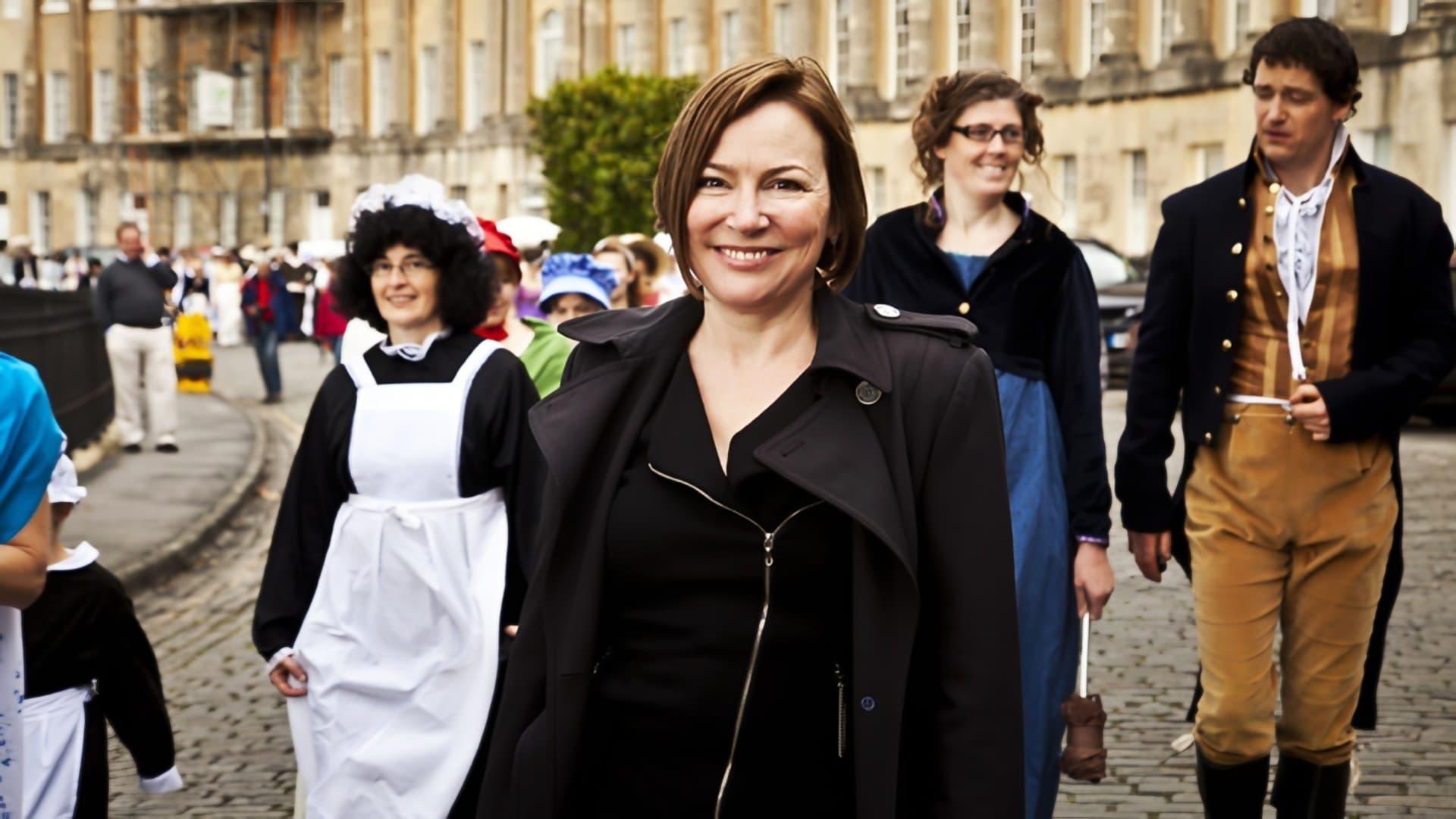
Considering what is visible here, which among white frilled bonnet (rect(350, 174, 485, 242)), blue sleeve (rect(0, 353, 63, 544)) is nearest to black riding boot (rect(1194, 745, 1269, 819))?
white frilled bonnet (rect(350, 174, 485, 242))

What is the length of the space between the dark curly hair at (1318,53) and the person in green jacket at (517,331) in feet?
7.19

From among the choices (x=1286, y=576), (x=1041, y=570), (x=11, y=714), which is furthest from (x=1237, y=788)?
(x=11, y=714)

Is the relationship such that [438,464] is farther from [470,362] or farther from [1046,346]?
[1046,346]

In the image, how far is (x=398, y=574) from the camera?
531 centimetres

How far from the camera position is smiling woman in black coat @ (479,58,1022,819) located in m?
2.89

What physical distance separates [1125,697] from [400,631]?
3.96 m

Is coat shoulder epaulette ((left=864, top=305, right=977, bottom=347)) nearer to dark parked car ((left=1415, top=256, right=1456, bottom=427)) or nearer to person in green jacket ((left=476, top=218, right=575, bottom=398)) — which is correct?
person in green jacket ((left=476, top=218, right=575, bottom=398))

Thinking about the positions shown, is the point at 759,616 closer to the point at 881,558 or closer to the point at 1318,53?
the point at 881,558

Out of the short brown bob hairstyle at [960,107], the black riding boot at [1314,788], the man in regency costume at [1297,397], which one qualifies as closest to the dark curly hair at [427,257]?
the short brown bob hairstyle at [960,107]

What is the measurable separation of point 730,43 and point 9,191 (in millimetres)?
34452

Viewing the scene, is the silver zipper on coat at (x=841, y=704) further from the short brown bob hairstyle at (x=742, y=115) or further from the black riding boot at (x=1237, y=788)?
the black riding boot at (x=1237, y=788)

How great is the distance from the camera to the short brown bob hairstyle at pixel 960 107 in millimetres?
5551

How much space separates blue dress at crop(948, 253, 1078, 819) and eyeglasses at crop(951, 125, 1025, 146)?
24.2 inches

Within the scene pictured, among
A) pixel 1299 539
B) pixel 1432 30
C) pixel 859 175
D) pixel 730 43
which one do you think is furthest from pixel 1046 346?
pixel 730 43
